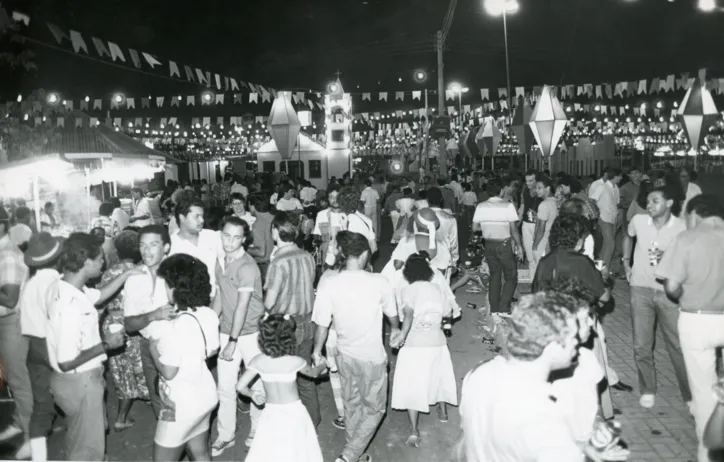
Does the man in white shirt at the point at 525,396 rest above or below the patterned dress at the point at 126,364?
above

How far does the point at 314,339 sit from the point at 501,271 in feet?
14.5

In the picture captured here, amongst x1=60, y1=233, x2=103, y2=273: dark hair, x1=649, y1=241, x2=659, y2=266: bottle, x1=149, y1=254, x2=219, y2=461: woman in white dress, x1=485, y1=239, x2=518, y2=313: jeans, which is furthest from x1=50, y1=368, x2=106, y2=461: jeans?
x1=485, y1=239, x2=518, y2=313: jeans

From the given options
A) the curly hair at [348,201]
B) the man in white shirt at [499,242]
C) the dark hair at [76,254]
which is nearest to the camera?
the dark hair at [76,254]

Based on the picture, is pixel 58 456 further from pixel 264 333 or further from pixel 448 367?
pixel 448 367

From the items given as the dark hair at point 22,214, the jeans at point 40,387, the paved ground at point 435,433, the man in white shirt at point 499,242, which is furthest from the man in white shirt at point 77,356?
the man in white shirt at point 499,242

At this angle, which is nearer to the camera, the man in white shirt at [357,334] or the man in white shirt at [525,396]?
the man in white shirt at [525,396]

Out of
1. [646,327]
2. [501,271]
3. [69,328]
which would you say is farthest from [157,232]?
[501,271]

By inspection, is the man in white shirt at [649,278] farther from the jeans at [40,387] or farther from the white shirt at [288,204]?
the white shirt at [288,204]

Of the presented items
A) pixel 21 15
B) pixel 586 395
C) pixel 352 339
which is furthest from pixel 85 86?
pixel 586 395

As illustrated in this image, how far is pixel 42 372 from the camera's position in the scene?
4.80 metres

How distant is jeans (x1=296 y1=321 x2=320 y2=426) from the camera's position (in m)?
5.35

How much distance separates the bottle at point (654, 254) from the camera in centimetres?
565

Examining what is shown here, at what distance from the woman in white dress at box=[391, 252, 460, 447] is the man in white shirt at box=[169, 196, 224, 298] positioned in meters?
1.84

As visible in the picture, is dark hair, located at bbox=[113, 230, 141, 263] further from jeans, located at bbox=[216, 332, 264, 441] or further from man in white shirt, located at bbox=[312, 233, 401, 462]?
man in white shirt, located at bbox=[312, 233, 401, 462]
